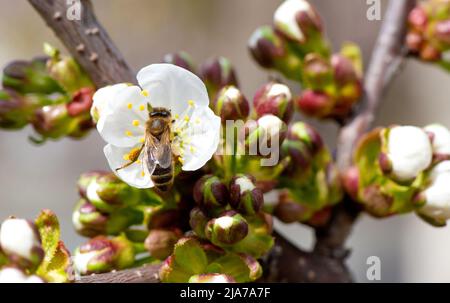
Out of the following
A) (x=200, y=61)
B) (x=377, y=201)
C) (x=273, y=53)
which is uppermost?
(x=273, y=53)

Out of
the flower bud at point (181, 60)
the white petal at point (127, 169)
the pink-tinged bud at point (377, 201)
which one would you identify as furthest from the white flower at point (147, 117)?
the pink-tinged bud at point (377, 201)

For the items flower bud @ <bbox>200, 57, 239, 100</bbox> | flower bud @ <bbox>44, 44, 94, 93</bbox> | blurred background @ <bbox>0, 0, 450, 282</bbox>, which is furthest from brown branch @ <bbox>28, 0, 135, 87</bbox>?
blurred background @ <bbox>0, 0, 450, 282</bbox>

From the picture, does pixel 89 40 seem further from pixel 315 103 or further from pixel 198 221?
pixel 315 103

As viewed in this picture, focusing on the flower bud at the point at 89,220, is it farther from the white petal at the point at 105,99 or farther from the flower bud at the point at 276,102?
the flower bud at the point at 276,102

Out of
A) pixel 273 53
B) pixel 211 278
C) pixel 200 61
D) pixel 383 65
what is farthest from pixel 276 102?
pixel 200 61

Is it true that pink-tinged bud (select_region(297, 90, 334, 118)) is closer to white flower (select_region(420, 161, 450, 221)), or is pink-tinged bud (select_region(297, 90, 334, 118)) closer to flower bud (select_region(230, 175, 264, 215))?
white flower (select_region(420, 161, 450, 221))

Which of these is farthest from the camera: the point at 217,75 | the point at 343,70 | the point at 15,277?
the point at 343,70
